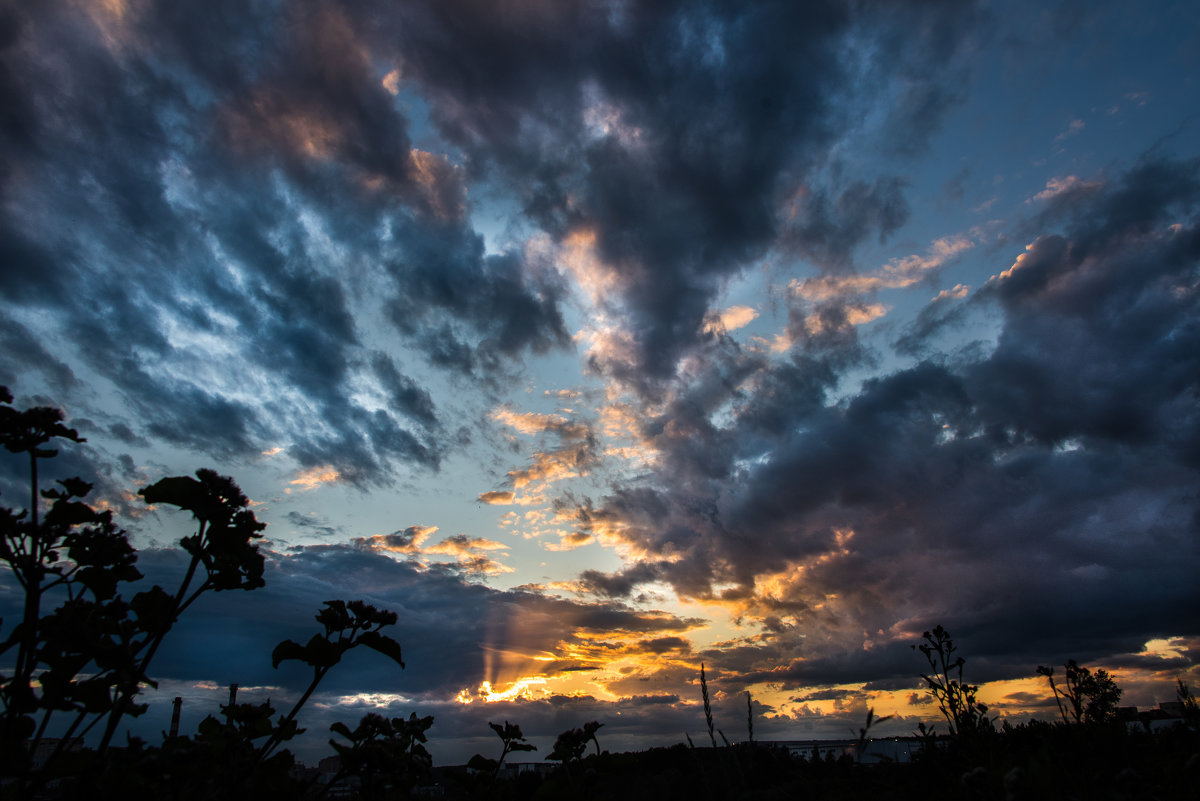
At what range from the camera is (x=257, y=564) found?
5.24m

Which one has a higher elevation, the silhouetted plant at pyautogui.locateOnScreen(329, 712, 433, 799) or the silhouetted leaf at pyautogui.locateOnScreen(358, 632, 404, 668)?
the silhouetted leaf at pyautogui.locateOnScreen(358, 632, 404, 668)

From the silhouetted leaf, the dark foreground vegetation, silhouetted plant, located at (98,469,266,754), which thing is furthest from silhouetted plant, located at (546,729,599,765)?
silhouetted plant, located at (98,469,266,754)

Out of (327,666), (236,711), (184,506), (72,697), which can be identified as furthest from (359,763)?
(184,506)

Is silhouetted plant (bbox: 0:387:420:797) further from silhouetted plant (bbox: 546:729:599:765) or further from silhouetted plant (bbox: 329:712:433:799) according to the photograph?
silhouetted plant (bbox: 546:729:599:765)

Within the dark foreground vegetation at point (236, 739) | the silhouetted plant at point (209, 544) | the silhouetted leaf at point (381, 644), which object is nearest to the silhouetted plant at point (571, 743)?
the dark foreground vegetation at point (236, 739)

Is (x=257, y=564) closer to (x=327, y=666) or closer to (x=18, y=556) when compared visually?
(x=327, y=666)

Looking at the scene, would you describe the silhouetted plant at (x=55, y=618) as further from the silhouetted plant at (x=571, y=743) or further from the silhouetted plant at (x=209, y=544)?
the silhouetted plant at (x=571, y=743)

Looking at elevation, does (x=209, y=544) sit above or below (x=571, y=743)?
above

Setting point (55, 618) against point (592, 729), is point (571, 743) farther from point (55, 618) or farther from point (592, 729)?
point (55, 618)

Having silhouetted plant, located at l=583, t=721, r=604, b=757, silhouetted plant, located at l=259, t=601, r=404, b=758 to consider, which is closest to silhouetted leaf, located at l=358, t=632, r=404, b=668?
silhouetted plant, located at l=259, t=601, r=404, b=758

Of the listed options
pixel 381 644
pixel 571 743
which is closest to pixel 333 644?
pixel 381 644

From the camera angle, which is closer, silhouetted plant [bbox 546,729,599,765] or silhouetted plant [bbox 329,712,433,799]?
silhouetted plant [bbox 329,712,433,799]

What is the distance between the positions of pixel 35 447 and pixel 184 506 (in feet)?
3.50

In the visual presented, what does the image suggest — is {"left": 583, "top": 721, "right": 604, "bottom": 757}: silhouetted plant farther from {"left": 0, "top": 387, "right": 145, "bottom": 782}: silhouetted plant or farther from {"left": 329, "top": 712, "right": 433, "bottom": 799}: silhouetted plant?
{"left": 0, "top": 387, "right": 145, "bottom": 782}: silhouetted plant
